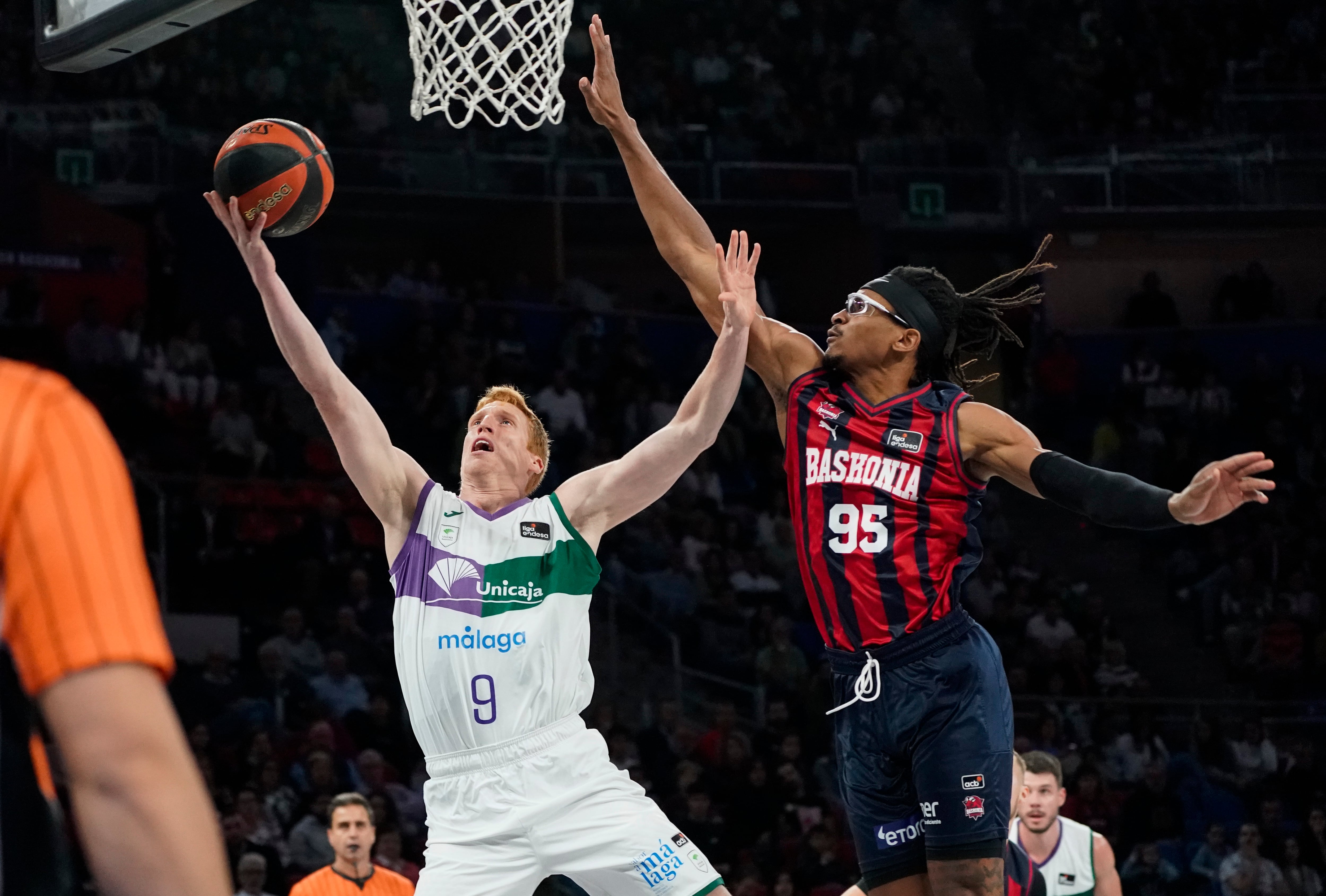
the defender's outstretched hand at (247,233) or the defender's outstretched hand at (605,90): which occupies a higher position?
the defender's outstretched hand at (605,90)

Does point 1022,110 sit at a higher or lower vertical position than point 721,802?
higher

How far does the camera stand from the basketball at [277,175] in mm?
4812

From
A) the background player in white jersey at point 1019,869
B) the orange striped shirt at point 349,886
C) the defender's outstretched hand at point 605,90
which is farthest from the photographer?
the orange striped shirt at point 349,886

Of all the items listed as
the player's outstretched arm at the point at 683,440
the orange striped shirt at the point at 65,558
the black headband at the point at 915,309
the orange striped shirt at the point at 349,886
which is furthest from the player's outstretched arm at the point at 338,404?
the orange striped shirt at the point at 349,886

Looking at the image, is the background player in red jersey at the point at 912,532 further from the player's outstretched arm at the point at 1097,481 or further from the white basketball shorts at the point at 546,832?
the white basketball shorts at the point at 546,832

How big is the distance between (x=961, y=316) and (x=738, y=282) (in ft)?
3.06

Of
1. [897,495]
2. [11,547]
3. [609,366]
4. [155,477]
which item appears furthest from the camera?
[609,366]

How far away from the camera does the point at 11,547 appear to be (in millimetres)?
1479

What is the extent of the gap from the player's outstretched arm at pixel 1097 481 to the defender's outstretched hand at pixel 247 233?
224 centimetres

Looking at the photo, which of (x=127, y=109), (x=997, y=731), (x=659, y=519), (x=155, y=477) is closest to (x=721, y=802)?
(x=659, y=519)

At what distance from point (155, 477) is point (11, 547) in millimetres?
11829

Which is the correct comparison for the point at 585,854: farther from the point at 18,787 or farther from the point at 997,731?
the point at 18,787

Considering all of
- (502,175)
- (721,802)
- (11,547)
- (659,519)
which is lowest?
(721,802)

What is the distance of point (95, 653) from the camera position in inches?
57.5
